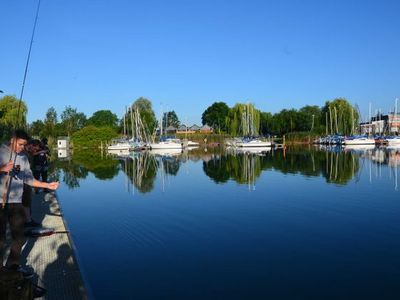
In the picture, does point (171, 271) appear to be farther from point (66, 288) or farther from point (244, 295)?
point (66, 288)

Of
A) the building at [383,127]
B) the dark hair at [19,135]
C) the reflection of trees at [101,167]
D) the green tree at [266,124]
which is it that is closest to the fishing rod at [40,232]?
the dark hair at [19,135]

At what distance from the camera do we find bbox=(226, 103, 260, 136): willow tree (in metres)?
97.4

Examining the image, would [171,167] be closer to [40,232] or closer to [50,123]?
[40,232]

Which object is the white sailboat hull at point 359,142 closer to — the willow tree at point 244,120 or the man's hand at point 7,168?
the willow tree at point 244,120

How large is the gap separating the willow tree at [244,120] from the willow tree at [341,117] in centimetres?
1558

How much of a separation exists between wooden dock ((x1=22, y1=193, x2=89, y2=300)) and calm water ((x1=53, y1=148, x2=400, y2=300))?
27.4 inches

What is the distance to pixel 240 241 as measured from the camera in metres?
12.1

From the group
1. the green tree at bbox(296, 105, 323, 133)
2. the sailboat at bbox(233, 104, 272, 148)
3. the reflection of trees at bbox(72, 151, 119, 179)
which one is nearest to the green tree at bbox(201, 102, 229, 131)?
the green tree at bbox(296, 105, 323, 133)

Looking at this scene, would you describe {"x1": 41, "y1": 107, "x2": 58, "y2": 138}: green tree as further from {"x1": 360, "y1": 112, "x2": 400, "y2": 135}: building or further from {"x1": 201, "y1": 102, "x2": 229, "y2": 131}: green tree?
{"x1": 360, "y1": 112, "x2": 400, "y2": 135}: building

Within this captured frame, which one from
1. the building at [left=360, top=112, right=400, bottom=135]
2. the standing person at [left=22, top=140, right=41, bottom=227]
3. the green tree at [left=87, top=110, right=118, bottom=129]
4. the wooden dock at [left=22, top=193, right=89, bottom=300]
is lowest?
the wooden dock at [left=22, top=193, right=89, bottom=300]

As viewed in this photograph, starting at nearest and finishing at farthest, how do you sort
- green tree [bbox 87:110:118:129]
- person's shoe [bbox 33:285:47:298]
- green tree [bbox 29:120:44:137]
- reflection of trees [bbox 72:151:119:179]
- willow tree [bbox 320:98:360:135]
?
person's shoe [bbox 33:285:47:298], reflection of trees [bbox 72:151:119:179], green tree [bbox 29:120:44:137], willow tree [bbox 320:98:360:135], green tree [bbox 87:110:118:129]

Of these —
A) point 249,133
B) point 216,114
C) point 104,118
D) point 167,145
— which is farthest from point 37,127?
point 216,114

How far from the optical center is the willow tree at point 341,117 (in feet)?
314

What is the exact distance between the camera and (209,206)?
18.0m
